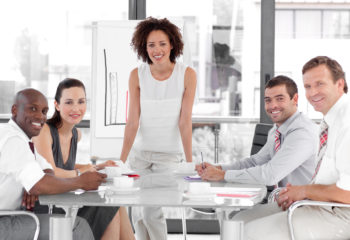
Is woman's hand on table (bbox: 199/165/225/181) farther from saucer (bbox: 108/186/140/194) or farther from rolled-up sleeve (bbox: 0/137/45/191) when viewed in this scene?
rolled-up sleeve (bbox: 0/137/45/191)

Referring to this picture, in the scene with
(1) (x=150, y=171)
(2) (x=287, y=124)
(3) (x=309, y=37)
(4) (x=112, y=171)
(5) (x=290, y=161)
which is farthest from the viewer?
(3) (x=309, y=37)

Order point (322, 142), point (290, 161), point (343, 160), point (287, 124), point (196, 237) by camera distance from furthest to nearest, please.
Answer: point (196, 237)
point (287, 124)
point (290, 161)
point (322, 142)
point (343, 160)

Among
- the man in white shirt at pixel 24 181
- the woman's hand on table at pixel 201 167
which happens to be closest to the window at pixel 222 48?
the woman's hand on table at pixel 201 167

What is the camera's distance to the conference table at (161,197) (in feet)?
7.50

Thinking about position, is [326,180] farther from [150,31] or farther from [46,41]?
[46,41]

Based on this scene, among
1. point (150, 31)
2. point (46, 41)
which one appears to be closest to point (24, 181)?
point (150, 31)

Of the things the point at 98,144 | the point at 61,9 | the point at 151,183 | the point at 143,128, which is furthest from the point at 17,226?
the point at 61,9

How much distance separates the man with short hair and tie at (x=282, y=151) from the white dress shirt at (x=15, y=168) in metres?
0.93

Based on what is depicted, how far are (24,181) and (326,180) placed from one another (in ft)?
4.32

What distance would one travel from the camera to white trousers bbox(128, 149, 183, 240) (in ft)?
11.8

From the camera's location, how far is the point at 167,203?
2291mm

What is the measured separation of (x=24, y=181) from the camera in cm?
254

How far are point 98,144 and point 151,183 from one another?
232cm

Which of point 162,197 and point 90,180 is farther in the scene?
point 90,180
